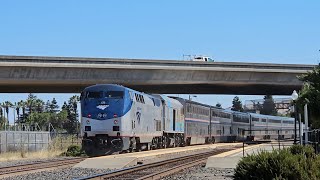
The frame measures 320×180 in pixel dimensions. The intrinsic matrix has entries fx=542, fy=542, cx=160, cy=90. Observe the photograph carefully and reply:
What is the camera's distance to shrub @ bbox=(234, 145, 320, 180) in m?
12.4

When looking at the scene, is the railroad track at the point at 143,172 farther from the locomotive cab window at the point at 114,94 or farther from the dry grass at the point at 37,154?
the dry grass at the point at 37,154

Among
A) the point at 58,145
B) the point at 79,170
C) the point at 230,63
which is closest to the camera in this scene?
the point at 79,170

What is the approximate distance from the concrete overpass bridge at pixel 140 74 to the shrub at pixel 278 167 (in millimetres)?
41150

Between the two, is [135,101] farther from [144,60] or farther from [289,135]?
[289,135]

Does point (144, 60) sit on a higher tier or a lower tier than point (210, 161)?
higher

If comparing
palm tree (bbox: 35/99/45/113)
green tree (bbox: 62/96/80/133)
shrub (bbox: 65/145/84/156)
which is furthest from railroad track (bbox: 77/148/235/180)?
palm tree (bbox: 35/99/45/113)

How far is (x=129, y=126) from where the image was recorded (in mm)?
32125

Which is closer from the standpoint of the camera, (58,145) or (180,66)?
(58,145)

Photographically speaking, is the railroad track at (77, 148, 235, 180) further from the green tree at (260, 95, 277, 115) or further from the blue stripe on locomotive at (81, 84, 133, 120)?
the green tree at (260, 95, 277, 115)

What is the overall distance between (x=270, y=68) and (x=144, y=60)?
13984 millimetres

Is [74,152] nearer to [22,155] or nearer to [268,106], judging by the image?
[22,155]

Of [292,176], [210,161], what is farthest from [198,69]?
[292,176]

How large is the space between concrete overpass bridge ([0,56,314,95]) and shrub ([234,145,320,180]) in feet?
135

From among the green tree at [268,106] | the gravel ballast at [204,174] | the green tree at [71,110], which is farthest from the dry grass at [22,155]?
the green tree at [71,110]
